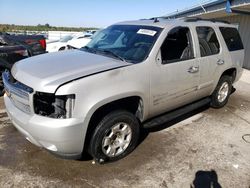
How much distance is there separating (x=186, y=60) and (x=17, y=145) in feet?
10.0

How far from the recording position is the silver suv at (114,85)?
9.92 ft

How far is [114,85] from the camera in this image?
3312 mm

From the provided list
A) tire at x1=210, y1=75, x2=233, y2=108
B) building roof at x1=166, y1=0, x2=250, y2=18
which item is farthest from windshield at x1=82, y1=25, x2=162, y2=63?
building roof at x1=166, y1=0, x2=250, y2=18

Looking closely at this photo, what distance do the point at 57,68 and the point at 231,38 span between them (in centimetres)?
421

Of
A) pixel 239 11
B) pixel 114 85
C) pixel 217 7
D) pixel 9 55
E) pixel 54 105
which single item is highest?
pixel 217 7

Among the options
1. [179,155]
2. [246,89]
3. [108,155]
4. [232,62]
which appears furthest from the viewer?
[246,89]

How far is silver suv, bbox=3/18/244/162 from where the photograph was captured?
3023mm

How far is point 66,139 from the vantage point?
301 cm

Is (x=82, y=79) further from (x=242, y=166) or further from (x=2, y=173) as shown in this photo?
(x=242, y=166)

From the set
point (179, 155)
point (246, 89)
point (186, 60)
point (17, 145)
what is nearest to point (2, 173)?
point (17, 145)

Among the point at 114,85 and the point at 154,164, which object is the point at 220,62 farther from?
the point at 114,85

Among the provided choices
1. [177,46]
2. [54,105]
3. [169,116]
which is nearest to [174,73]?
[177,46]

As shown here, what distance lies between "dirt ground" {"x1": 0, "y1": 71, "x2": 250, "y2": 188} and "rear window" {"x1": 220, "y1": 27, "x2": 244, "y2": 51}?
6.43 feet

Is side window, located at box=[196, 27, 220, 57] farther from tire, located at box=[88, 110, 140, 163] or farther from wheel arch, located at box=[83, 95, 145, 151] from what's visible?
tire, located at box=[88, 110, 140, 163]
